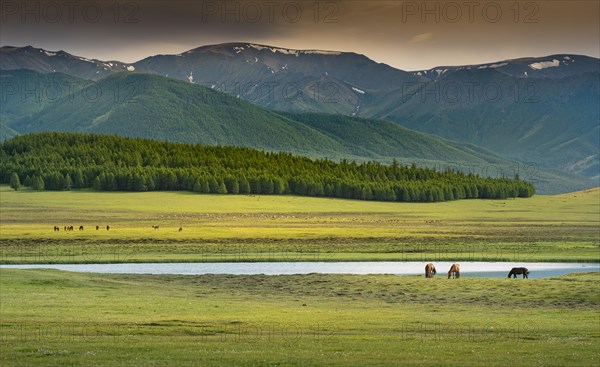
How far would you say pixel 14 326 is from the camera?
36.5 meters

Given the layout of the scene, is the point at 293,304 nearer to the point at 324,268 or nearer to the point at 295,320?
the point at 295,320

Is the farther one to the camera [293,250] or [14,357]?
[293,250]

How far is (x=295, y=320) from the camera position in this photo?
3984cm

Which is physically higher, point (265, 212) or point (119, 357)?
point (265, 212)

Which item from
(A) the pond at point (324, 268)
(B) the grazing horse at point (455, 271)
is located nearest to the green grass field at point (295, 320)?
(B) the grazing horse at point (455, 271)

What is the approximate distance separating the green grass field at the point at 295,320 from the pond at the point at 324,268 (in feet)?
23.9

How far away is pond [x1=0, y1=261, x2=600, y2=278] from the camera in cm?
7150

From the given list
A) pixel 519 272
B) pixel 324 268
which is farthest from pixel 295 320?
pixel 324 268

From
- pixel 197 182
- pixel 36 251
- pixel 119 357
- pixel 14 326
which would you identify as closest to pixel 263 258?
pixel 36 251

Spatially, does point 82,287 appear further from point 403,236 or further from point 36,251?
point 403,236

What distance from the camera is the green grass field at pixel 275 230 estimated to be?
88.9 metres

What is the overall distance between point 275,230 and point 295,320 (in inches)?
3185

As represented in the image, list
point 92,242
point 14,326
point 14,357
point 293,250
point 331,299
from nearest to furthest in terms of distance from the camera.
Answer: point 14,357 < point 14,326 < point 331,299 < point 293,250 < point 92,242

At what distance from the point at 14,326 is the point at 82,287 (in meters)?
18.5
